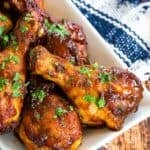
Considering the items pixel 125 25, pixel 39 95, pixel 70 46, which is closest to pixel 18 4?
pixel 70 46

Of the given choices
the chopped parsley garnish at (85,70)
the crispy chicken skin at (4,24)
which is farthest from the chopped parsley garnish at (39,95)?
the crispy chicken skin at (4,24)

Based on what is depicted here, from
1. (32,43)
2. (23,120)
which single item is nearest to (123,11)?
(32,43)

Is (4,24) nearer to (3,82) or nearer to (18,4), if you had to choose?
(18,4)

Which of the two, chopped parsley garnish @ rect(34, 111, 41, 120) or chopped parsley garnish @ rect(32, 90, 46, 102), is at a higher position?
chopped parsley garnish @ rect(32, 90, 46, 102)

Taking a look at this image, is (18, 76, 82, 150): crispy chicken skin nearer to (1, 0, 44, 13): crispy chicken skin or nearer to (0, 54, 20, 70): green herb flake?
(0, 54, 20, 70): green herb flake

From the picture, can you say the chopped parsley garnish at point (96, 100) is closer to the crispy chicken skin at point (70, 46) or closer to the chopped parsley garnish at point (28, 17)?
the crispy chicken skin at point (70, 46)

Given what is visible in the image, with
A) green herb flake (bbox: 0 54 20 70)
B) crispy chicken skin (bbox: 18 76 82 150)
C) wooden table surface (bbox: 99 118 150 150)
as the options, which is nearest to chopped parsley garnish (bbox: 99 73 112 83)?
crispy chicken skin (bbox: 18 76 82 150)
